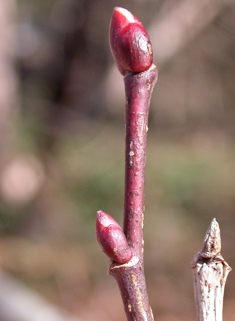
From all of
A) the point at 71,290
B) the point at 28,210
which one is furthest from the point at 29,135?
the point at 71,290

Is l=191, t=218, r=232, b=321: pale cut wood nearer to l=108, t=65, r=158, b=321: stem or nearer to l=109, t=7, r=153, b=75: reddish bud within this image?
l=108, t=65, r=158, b=321: stem

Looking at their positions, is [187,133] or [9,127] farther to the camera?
[187,133]

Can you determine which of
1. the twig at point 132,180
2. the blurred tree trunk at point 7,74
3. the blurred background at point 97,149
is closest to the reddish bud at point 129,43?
the twig at point 132,180

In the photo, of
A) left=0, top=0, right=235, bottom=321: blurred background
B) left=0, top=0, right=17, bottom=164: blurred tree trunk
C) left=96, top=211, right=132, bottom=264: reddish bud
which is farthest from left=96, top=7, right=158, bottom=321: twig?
left=0, top=0, right=17, bottom=164: blurred tree trunk

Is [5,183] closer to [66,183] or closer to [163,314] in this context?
[66,183]

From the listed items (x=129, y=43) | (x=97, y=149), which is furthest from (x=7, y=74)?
(x=129, y=43)

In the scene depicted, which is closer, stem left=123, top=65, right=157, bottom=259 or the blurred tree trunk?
stem left=123, top=65, right=157, bottom=259
